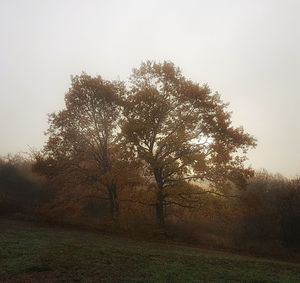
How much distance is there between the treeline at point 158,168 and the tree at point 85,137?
0.10 meters

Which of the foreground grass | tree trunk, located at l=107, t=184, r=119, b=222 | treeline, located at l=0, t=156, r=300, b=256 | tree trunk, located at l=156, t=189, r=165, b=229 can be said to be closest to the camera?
the foreground grass

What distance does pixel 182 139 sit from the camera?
133 feet

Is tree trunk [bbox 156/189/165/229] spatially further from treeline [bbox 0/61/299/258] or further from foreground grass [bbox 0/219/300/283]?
foreground grass [bbox 0/219/300/283]

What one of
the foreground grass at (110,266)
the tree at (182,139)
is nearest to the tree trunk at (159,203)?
the tree at (182,139)

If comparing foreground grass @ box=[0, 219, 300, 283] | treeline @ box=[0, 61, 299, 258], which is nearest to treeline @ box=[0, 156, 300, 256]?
treeline @ box=[0, 61, 299, 258]

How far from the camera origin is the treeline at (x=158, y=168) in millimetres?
40750

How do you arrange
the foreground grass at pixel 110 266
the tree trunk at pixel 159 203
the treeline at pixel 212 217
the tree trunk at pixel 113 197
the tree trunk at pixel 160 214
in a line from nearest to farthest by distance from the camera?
the foreground grass at pixel 110 266 → the treeline at pixel 212 217 → the tree trunk at pixel 159 203 → the tree trunk at pixel 160 214 → the tree trunk at pixel 113 197

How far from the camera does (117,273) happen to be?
19.4m

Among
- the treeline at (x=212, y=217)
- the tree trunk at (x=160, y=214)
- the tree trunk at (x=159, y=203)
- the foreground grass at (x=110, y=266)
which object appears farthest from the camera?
the tree trunk at (x=160, y=214)

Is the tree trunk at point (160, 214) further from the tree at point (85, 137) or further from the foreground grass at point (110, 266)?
the foreground grass at point (110, 266)

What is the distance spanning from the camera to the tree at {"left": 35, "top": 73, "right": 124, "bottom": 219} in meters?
45.7

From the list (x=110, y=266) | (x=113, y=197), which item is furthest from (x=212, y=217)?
(x=110, y=266)

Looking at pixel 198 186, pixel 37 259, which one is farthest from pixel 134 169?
pixel 37 259

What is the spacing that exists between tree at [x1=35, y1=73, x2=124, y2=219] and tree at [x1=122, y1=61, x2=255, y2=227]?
187 inches
